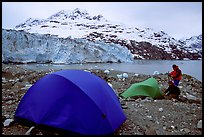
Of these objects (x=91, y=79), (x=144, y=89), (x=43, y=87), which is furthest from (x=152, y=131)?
(x=144, y=89)

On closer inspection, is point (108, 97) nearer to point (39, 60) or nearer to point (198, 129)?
point (198, 129)

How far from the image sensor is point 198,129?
5.54 metres

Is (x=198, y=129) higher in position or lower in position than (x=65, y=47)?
higher

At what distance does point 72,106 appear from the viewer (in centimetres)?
499

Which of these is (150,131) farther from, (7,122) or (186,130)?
(7,122)

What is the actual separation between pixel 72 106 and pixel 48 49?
1462 inches

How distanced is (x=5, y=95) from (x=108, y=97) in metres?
4.80

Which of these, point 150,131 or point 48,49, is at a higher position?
point 150,131

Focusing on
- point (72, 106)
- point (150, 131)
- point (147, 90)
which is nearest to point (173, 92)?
point (147, 90)

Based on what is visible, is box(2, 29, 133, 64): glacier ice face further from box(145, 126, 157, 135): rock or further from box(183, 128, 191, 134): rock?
box(183, 128, 191, 134): rock

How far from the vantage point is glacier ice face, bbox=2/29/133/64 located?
38.6 m

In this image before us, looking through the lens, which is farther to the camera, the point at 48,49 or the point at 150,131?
the point at 48,49

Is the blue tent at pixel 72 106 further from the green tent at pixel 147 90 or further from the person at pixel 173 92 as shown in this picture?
the person at pixel 173 92

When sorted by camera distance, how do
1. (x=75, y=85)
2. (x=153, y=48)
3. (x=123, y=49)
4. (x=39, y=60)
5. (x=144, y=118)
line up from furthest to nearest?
1. (x=153, y=48)
2. (x=123, y=49)
3. (x=39, y=60)
4. (x=144, y=118)
5. (x=75, y=85)
